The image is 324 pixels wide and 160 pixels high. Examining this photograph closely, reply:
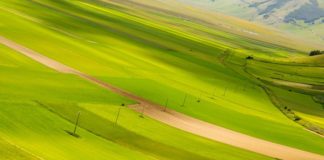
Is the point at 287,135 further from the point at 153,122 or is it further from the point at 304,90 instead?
the point at 304,90

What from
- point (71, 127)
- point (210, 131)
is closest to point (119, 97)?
point (210, 131)

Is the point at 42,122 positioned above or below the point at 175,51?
below

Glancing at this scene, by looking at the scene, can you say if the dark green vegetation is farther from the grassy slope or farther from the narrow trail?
the narrow trail

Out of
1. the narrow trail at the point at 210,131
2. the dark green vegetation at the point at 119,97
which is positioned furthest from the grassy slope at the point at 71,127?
the narrow trail at the point at 210,131

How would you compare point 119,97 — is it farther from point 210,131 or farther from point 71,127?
point 71,127

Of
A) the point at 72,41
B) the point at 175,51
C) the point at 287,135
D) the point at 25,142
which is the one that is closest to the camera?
the point at 25,142

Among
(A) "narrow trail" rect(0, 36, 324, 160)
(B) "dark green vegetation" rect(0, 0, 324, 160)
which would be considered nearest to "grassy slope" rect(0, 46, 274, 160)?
(B) "dark green vegetation" rect(0, 0, 324, 160)

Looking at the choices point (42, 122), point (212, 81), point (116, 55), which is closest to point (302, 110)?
point (212, 81)
